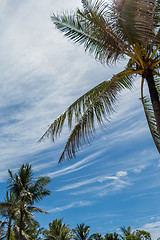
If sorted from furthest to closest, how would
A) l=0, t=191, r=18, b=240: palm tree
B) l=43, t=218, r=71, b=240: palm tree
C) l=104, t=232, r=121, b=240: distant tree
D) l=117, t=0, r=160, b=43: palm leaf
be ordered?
l=104, t=232, r=121, b=240: distant tree < l=43, t=218, r=71, b=240: palm tree < l=0, t=191, r=18, b=240: palm tree < l=117, t=0, r=160, b=43: palm leaf

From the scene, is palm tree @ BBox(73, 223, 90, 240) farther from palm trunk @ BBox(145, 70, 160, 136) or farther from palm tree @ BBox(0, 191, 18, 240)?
palm trunk @ BBox(145, 70, 160, 136)

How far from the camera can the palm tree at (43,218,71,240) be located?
27.3 meters

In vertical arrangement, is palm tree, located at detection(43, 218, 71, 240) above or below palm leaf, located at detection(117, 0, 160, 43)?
below

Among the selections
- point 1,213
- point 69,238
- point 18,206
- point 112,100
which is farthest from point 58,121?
point 69,238

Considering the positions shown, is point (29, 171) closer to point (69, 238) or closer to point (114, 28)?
point (69, 238)

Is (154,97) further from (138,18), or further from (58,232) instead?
(58,232)

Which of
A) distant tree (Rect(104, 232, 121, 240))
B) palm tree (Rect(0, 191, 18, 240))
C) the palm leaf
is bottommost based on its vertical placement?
distant tree (Rect(104, 232, 121, 240))

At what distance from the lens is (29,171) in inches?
875

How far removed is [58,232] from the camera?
2767cm

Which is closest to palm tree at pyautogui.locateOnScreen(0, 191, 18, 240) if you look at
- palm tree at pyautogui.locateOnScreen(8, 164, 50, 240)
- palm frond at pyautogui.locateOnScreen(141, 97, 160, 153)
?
palm tree at pyautogui.locateOnScreen(8, 164, 50, 240)

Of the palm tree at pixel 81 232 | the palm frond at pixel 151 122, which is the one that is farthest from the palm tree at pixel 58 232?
the palm frond at pixel 151 122

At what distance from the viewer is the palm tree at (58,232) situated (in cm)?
2727

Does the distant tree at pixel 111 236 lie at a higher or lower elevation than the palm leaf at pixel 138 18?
lower

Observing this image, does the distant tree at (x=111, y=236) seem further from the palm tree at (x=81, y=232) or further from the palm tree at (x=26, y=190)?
the palm tree at (x=26, y=190)
